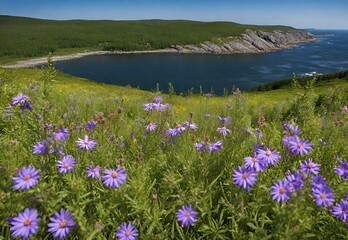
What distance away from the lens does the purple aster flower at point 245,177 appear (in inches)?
90.0

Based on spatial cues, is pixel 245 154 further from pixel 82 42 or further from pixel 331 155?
pixel 82 42

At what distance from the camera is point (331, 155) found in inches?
141

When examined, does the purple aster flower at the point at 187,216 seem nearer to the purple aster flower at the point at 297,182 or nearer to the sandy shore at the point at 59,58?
the purple aster flower at the point at 297,182

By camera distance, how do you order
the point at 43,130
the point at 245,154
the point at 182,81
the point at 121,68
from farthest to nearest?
the point at 121,68, the point at 182,81, the point at 245,154, the point at 43,130

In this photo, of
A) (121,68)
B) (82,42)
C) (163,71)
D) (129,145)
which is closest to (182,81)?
(163,71)

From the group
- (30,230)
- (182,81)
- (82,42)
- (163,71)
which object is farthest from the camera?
(82,42)

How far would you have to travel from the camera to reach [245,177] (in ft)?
7.63

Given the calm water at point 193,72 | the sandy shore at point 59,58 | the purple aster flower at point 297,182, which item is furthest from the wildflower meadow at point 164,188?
the sandy shore at point 59,58

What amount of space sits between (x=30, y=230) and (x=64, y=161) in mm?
610

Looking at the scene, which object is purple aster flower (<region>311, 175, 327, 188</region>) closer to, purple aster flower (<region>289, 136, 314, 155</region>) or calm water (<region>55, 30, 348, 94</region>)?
purple aster flower (<region>289, 136, 314, 155</region>)

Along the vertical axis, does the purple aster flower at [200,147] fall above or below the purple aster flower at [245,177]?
below

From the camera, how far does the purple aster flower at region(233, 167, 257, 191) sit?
90.0 inches

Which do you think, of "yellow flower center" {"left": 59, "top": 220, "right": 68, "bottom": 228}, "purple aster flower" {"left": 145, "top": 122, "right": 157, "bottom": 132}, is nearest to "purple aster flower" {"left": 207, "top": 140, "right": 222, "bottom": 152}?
"purple aster flower" {"left": 145, "top": 122, "right": 157, "bottom": 132}

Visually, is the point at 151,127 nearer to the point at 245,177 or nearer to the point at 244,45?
the point at 245,177
